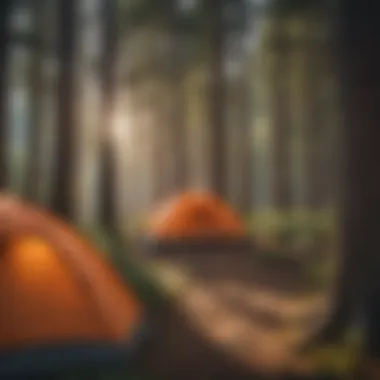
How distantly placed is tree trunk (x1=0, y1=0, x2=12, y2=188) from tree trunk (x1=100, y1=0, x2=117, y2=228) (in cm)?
24

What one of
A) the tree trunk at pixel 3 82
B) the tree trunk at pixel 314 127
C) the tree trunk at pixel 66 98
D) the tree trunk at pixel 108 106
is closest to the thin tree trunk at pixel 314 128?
the tree trunk at pixel 314 127

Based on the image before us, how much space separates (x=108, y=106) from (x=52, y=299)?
49 centimetres

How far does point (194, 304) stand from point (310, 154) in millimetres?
468

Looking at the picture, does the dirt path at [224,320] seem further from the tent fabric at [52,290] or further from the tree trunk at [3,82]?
the tree trunk at [3,82]

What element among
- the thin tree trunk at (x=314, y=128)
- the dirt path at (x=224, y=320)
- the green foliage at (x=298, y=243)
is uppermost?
the thin tree trunk at (x=314, y=128)

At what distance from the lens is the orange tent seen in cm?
208

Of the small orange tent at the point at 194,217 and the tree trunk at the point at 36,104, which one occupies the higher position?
the tree trunk at the point at 36,104

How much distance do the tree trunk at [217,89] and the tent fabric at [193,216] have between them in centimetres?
4

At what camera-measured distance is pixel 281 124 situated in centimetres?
224

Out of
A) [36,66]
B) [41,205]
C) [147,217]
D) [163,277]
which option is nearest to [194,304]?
[163,277]

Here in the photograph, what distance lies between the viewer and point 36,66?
2230 mm

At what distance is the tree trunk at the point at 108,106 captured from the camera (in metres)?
2.21

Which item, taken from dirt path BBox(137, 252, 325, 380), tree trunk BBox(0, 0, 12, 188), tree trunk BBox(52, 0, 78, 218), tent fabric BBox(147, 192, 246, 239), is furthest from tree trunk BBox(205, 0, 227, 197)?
tree trunk BBox(0, 0, 12, 188)

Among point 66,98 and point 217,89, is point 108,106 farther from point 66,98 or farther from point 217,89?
point 217,89
